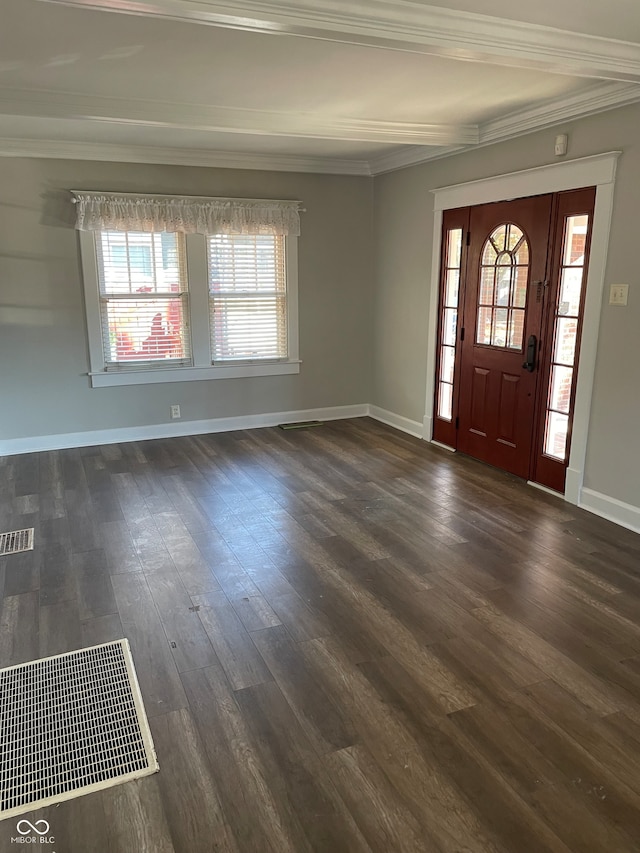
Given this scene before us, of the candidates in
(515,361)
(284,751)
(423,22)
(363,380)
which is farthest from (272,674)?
(363,380)

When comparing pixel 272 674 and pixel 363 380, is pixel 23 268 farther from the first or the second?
pixel 272 674

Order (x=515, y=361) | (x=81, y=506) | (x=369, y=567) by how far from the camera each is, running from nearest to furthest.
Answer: (x=369, y=567) < (x=81, y=506) < (x=515, y=361)

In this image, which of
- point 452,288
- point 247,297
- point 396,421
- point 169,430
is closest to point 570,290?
point 452,288

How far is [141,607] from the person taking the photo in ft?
9.68

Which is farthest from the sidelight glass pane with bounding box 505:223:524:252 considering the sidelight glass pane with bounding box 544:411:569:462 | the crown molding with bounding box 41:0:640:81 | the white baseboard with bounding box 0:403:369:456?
the white baseboard with bounding box 0:403:369:456

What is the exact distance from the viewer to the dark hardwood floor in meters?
1.83

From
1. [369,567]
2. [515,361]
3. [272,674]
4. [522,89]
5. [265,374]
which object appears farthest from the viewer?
[265,374]

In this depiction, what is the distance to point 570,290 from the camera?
411 centimetres

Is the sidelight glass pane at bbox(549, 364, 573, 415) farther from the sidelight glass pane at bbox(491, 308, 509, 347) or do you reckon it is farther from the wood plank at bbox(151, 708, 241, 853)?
the wood plank at bbox(151, 708, 241, 853)

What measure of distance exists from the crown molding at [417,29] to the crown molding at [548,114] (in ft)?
1.79

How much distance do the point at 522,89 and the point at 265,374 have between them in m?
3.44

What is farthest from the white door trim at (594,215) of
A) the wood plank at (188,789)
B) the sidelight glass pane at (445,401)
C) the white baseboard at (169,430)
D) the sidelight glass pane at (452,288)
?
the wood plank at (188,789)

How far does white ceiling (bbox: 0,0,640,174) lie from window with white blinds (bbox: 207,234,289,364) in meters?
0.92

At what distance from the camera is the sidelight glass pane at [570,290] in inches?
159
